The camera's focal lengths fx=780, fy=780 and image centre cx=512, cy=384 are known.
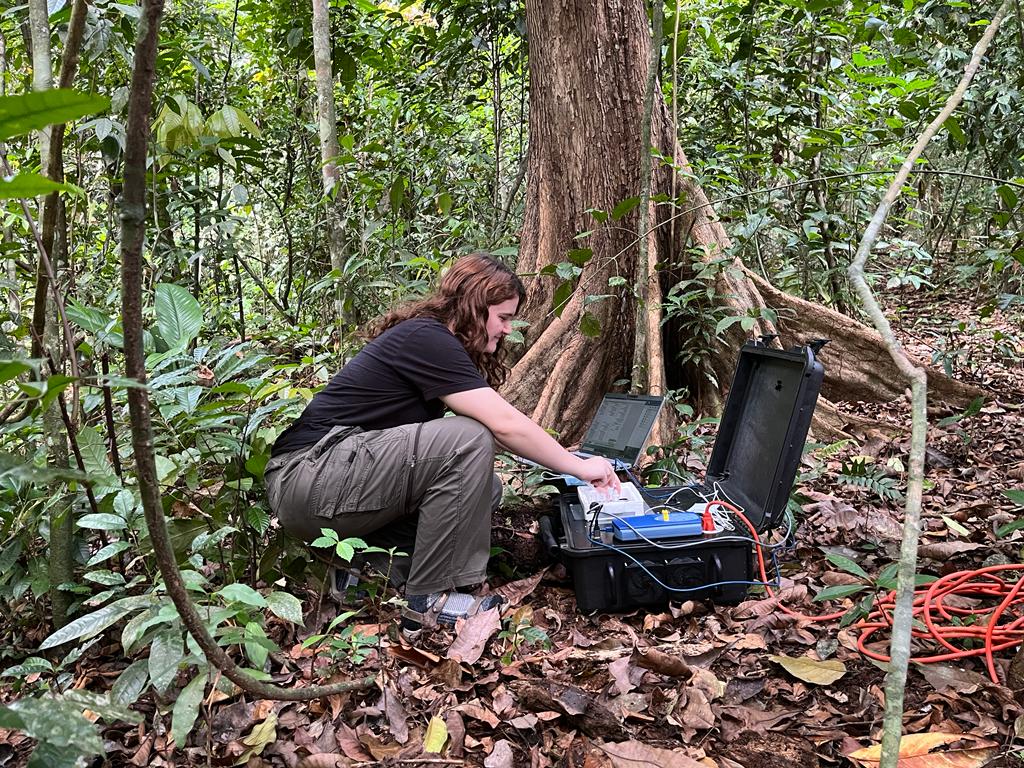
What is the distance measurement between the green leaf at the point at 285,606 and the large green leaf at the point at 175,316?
83 cm

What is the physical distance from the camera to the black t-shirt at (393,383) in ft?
8.53

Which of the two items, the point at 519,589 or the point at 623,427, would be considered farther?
the point at 623,427

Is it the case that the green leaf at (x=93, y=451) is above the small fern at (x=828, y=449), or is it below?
above

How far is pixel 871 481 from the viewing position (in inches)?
118

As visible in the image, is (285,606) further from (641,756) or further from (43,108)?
(43,108)

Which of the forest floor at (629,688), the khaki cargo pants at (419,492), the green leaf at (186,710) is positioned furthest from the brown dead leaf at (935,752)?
the green leaf at (186,710)

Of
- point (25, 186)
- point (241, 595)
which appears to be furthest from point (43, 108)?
point (241, 595)

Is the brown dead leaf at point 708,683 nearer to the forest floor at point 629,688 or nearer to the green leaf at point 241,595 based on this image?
the forest floor at point 629,688

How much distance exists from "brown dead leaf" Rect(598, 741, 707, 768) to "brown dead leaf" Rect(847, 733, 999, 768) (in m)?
0.34

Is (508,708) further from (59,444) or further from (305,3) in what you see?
(305,3)

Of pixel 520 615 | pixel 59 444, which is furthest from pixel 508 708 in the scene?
pixel 59 444

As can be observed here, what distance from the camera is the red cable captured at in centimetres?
194

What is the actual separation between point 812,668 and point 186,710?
59.1 inches

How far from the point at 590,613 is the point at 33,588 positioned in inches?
63.9
